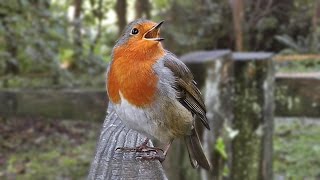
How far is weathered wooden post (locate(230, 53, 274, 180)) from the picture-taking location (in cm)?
429

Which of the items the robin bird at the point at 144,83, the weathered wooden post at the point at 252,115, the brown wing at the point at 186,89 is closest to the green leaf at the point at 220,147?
the weathered wooden post at the point at 252,115

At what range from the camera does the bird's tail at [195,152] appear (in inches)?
94.3

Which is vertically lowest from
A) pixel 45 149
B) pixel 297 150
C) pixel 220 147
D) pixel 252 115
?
pixel 297 150

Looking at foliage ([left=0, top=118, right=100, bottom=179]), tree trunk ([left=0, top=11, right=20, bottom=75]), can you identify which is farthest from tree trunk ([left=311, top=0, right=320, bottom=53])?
tree trunk ([left=0, top=11, right=20, bottom=75])

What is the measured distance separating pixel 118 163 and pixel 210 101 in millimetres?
2272

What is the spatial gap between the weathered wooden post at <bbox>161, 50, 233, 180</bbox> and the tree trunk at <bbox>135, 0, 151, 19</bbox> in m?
6.45

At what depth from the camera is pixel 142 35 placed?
2078 mm

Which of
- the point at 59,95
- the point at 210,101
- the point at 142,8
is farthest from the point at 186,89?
the point at 142,8

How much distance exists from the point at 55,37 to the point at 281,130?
A: 3033mm

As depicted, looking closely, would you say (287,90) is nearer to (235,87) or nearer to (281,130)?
(235,87)

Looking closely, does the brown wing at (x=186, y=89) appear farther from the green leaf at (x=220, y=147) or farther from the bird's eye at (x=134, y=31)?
the green leaf at (x=220, y=147)

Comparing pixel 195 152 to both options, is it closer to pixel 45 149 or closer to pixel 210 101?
pixel 210 101

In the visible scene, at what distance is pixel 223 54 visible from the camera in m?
4.00

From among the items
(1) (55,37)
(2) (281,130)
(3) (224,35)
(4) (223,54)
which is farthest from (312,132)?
(3) (224,35)
